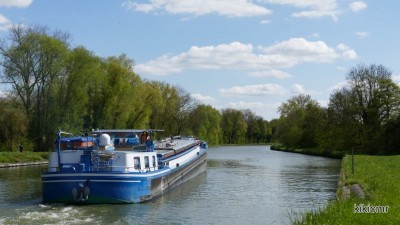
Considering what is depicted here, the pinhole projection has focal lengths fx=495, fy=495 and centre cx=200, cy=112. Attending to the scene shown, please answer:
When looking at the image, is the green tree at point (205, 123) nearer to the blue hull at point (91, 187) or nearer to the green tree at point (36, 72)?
the green tree at point (36, 72)

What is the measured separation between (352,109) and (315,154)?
12.1m

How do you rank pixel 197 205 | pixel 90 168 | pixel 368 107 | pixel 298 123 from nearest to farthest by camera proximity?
pixel 197 205 → pixel 90 168 → pixel 368 107 → pixel 298 123

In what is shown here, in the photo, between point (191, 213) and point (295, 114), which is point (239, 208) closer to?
point (191, 213)

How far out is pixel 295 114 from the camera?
95.7m

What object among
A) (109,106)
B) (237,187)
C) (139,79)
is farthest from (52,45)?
(237,187)

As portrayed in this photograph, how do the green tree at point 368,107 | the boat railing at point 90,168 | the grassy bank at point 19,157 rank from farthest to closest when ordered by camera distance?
the green tree at point 368,107 → the grassy bank at point 19,157 → the boat railing at point 90,168

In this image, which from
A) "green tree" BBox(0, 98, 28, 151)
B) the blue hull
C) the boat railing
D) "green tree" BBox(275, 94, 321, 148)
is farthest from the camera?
"green tree" BBox(275, 94, 321, 148)

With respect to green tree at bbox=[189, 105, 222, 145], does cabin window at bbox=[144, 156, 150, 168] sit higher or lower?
lower

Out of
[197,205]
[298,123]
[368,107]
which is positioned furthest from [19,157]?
[298,123]

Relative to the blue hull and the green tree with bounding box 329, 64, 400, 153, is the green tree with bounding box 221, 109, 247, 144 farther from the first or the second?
the blue hull

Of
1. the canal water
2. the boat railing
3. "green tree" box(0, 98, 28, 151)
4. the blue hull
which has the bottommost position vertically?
the canal water

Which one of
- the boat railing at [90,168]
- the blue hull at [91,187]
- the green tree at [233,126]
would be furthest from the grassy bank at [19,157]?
the green tree at [233,126]

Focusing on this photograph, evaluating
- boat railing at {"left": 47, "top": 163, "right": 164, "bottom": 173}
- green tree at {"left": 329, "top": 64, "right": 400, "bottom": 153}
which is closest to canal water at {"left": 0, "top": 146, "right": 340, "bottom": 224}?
boat railing at {"left": 47, "top": 163, "right": 164, "bottom": 173}

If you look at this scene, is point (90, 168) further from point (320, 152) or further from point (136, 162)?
point (320, 152)
